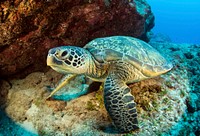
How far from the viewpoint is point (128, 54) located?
3.21m

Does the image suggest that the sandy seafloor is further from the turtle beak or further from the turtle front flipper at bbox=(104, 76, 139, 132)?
the turtle beak

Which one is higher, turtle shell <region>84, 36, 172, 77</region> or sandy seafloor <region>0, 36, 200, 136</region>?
turtle shell <region>84, 36, 172, 77</region>

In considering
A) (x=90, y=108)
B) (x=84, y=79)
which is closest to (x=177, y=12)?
(x=84, y=79)

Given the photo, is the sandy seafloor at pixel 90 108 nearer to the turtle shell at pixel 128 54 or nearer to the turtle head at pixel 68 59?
the turtle shell at pixel 128 54

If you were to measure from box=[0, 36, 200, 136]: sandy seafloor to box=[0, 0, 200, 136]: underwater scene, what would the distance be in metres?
0.01

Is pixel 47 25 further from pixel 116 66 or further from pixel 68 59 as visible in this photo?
pixel 116 66

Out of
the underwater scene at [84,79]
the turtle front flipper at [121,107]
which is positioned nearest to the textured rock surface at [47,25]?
the underwater scene at [84,79]

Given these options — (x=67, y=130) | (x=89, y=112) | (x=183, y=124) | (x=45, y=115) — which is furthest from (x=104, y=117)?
(x=183, y=124)

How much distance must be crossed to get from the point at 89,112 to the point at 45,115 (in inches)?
26.5

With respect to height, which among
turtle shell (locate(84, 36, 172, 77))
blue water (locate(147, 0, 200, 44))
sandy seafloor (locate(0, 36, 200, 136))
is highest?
turtle shell (locate(84, 36, 172, 77))

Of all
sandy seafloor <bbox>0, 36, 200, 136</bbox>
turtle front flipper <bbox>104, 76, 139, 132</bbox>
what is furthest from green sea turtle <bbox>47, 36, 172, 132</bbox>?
sandy seafloor <bbox>0, 36, 200, 136</bbox>

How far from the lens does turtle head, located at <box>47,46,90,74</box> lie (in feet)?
9.08

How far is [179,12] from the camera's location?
384 feet

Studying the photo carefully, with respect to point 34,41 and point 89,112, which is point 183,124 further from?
point 34,41
